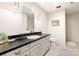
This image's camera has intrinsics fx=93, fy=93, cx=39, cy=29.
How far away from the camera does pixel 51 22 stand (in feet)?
13.0

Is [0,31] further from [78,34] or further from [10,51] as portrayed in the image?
[78,34]

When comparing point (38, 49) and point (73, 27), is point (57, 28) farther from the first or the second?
point (73, 27)

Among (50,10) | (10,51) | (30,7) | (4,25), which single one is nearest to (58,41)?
(50,10)

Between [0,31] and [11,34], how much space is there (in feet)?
1.22

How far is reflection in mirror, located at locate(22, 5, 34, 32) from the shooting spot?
9.84 feet

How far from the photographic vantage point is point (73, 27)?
6.03 metres

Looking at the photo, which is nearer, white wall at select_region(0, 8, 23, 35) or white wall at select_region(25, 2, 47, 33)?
white wall at select_region(0, 8, 23, 35)

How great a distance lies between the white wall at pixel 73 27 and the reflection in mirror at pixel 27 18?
3069mm

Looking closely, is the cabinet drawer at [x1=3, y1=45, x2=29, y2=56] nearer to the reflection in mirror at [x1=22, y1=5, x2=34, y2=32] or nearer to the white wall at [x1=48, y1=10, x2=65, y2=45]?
the reflection in mirror at [x1=22, y1=5, x2=34, y2=32]

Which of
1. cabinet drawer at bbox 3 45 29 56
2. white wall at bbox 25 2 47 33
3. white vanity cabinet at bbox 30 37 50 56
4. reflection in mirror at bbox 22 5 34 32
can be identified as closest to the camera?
cabinet drawer at bbox 3 45 29 56

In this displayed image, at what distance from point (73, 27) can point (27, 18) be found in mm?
3857

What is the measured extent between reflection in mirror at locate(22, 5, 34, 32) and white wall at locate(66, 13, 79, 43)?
3.07m

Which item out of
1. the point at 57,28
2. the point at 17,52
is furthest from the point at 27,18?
the point at 17,52

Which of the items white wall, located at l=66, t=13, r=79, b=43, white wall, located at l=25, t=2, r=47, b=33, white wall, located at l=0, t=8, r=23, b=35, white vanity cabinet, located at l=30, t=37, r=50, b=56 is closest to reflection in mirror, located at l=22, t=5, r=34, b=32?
white wall, located at l=25, t=2, r=47, b=33
